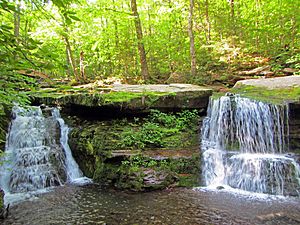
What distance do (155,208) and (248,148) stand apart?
390cm

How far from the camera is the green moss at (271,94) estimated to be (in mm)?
8457

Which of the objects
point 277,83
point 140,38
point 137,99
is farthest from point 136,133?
point 140,38

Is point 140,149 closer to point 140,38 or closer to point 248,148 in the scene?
point 248,148

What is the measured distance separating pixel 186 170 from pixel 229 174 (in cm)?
114

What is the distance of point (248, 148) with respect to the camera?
8.13 meters

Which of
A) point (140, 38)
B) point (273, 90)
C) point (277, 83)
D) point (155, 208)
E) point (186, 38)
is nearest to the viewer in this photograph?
point (155, 208)

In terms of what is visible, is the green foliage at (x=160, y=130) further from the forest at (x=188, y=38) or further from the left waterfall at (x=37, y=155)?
the forest at (x=188, y=38)

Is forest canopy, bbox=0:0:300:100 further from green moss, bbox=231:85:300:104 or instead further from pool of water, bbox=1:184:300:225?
pool of water, bbox=1:184:300:225

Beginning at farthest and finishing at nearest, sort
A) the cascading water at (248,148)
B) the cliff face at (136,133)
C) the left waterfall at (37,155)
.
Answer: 1. the left waterfall at (37,155)
2. the cliff face at (136,133)
3. the cascading water at (248,148)

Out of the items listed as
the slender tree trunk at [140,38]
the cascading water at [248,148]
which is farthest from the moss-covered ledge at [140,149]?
the slender tree trunk at [140,38]

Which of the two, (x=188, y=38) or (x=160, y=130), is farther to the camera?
(x=188, y=38)

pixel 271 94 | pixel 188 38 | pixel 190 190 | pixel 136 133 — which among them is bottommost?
pixel 190 190

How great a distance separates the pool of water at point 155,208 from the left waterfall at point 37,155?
1.11m

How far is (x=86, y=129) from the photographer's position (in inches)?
360
